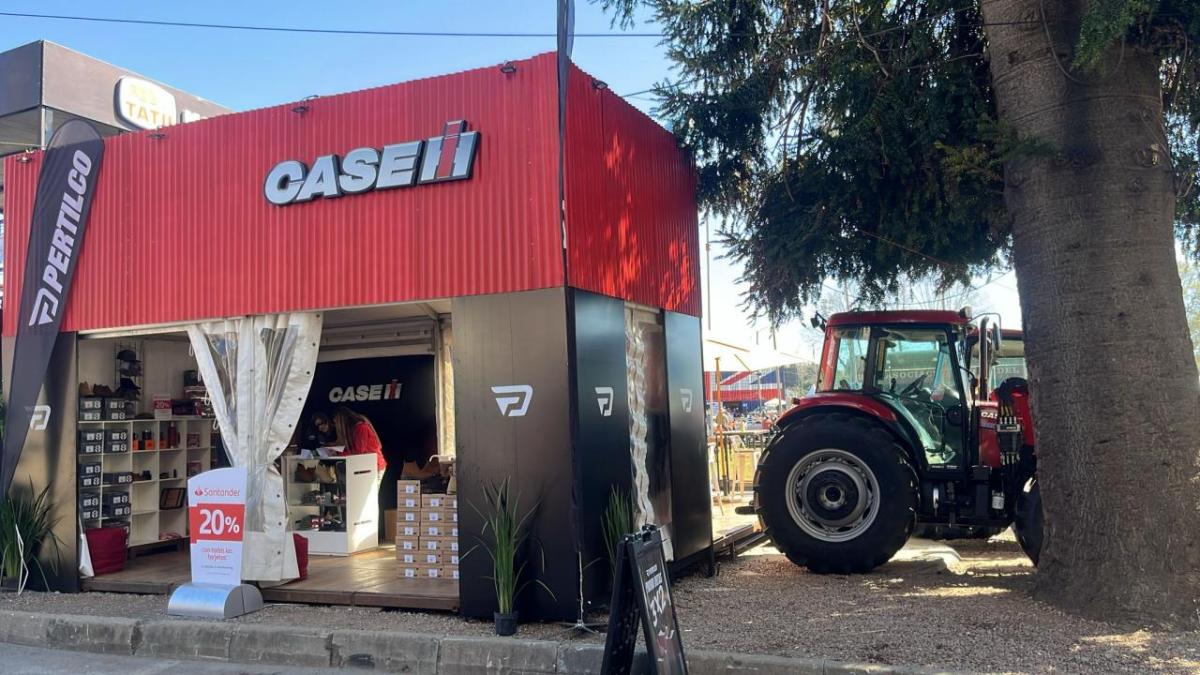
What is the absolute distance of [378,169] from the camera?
7789mm

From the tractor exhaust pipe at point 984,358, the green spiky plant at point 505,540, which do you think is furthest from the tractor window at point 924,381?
the green spiky plant at point 505,540

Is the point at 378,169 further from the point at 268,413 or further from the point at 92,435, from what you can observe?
the point at 92,435

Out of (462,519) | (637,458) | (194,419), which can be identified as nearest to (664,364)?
(637,458)

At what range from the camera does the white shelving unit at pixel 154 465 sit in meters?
10.5

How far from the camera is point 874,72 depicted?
28.3 ft

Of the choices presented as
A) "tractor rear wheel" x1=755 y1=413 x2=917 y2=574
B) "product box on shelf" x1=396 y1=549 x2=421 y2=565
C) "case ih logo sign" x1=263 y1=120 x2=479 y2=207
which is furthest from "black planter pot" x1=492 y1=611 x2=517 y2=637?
"case ih logo sign" x1=263 y1=120 x2=479 y2=207

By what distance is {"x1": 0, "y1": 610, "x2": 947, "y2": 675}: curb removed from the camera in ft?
18.9

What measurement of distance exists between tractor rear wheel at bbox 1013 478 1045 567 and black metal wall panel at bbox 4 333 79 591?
884 cm

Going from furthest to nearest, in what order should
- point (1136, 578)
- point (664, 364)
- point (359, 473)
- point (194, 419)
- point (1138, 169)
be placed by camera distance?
1. point (194, 419)
2. point (359, 473)
3. point (664, 364)
4. point (1138, 169)
5. point (1136, 578)

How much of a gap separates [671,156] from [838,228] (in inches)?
73.4

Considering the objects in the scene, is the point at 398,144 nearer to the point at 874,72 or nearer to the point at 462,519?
the point at 462,519

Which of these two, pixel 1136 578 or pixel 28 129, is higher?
pixel 28 129

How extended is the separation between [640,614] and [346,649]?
293cm

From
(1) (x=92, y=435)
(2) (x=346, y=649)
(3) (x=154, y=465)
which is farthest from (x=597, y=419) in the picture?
(3) (x=154, y=465)
